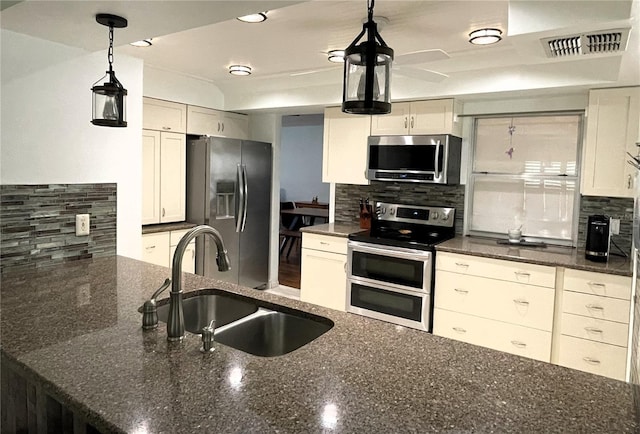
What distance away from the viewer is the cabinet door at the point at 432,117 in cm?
356

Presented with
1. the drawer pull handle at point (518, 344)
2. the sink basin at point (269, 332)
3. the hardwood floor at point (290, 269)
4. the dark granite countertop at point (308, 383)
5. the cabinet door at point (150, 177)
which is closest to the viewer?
the dark granite countertop at point (308, 383)

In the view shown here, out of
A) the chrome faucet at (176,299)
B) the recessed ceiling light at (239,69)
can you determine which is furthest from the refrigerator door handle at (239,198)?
the chrome faucet at (176,299)

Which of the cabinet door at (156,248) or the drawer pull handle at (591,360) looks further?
the cabinet door at (156,248)

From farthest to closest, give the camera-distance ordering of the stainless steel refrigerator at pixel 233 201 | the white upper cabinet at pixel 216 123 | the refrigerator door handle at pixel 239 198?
the refrigerator door handle at pixel 239 198, the white upper cabinet at pixel 216 123, the stainless steel refrigerator at pixel 233 201

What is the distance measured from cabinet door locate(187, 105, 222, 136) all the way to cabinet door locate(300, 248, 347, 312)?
1618 millimetres

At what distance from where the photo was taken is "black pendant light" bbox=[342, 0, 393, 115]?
133cm

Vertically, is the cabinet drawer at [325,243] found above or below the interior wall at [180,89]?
below

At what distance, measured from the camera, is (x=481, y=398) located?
1.09 m

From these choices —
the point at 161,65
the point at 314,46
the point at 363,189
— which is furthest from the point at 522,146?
the point at 161,65

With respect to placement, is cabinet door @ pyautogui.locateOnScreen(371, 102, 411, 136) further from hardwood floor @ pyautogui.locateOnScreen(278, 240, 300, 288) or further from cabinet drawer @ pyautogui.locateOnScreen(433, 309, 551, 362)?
hardwood floor @ pyautogui.locateOnScreen(278, 240, 300, 288)

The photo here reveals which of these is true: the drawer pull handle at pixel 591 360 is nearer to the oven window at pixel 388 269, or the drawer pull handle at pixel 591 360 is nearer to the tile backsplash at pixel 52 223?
the oven window at pixel 388 269

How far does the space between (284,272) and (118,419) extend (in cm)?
508

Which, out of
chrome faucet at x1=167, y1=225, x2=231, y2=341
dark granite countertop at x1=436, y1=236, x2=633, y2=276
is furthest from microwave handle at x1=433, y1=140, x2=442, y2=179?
chrome faucet at x1=167, y1=225, x2=231, y2=341

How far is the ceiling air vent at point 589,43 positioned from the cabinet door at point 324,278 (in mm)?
2358
